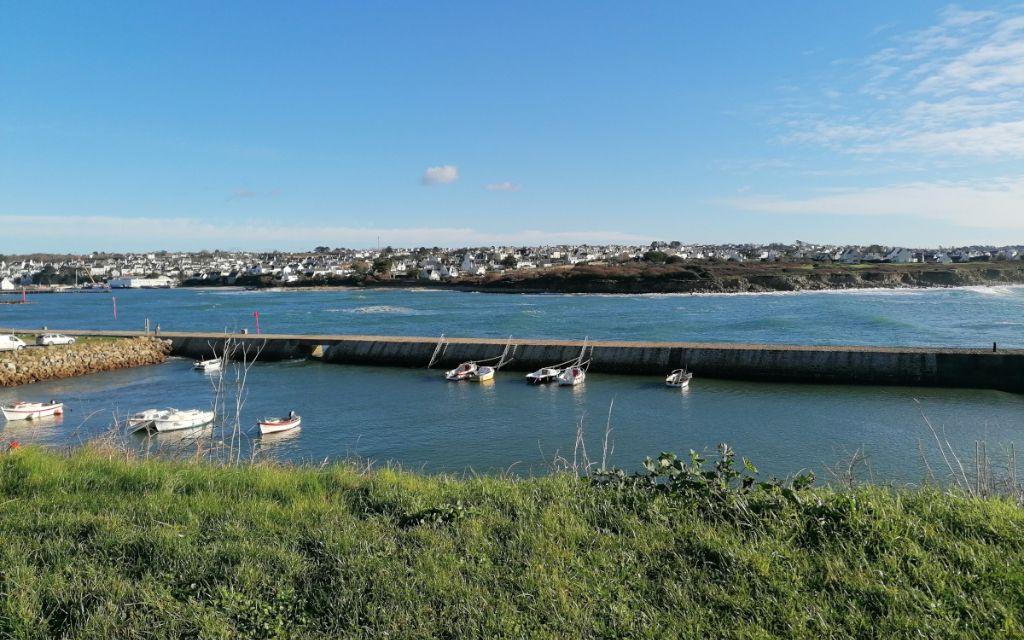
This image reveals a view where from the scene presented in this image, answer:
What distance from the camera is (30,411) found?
62.1 feet

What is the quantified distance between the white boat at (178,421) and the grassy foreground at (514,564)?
13.6m

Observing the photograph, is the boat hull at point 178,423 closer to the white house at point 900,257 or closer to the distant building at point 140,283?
the white house at point 900,257

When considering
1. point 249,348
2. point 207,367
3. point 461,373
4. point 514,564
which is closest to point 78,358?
point 207,367

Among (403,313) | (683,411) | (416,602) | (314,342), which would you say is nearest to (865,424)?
(683,411)

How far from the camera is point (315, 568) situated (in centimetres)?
362

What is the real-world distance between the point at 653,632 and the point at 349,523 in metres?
2.16

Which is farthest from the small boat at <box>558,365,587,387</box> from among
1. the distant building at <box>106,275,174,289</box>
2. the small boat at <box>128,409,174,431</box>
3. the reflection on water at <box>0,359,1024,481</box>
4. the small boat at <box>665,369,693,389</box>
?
the distant building at <box>106,275,174,289</box>

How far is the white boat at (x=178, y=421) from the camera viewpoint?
17.1 m

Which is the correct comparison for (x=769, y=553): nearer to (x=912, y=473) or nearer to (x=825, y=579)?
(x=825, y=579)

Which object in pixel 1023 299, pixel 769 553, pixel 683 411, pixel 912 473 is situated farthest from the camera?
pixel 1023 299

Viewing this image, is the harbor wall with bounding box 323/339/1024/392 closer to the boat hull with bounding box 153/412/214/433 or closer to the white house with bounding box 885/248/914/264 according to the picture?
the boat hull with bounding box 153/412/214/433

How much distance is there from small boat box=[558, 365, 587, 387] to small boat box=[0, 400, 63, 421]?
54.0ft

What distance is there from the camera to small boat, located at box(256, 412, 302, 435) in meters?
16.6

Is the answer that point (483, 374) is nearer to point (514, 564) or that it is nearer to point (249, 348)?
point (249, 348)
